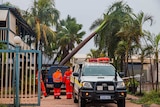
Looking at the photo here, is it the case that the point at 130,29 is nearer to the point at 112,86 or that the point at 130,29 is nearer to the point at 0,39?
the point at 112,86

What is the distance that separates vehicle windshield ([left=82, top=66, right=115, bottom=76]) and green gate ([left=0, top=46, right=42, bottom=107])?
2.41 meters

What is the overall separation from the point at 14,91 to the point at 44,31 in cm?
2318

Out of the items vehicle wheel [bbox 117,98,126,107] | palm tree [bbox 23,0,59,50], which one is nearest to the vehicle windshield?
vehicle wheel [bbox 117,98,126,107]

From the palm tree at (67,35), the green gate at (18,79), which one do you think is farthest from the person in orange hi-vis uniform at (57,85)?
the palm tree at (67,35)

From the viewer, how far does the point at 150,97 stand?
1645 cm

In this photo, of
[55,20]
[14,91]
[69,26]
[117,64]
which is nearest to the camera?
[14,91]

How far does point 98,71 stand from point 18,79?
3.64 m

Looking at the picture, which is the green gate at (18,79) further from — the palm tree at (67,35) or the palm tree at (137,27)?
the palm tree at (67,35)

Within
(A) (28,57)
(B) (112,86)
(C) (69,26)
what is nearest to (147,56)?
(B) (112,86)

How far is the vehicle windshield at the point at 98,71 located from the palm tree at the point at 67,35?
2822 cm

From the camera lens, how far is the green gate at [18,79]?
41.1 feet

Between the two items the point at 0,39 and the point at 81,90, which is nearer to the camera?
the point at 81,90

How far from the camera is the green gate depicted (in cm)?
1252

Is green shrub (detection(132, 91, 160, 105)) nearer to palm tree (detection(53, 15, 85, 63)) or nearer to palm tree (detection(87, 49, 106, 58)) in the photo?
palm tree (detection(87, 49, 106, 58))
